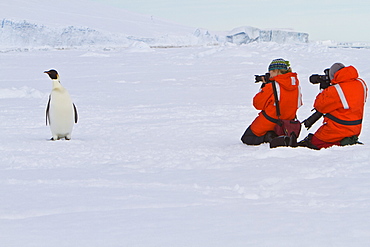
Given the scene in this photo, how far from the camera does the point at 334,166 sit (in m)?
2.49

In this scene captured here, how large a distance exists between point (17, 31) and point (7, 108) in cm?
3250

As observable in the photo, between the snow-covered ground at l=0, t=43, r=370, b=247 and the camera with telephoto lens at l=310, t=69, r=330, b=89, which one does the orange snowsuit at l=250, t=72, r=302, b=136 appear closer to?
the camera with telephoto lens at l=310, t=69, r=330, b=89

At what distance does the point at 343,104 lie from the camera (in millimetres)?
3158

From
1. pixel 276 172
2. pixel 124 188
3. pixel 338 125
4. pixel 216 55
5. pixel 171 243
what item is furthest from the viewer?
pixel 216 55

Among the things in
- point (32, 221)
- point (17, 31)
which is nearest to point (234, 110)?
point (32, 221)

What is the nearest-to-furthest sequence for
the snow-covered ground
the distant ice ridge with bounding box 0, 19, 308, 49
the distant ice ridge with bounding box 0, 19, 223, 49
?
the snow-covered ground < the distant ice ridge with bounding box 0, 19, 223, 49 < the distant ice ridge with bounding box 0, 19, 308, 49

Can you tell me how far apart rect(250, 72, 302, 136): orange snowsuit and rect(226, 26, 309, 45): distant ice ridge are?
1648 inches

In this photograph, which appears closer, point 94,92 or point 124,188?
point 124,188

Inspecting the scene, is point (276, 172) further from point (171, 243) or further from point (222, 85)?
point (222, 85)

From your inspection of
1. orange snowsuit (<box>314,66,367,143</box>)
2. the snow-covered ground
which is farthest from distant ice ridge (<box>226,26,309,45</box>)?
orange snowsuit (<box>314,66,367,143</box>)

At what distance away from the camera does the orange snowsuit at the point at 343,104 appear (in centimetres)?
313

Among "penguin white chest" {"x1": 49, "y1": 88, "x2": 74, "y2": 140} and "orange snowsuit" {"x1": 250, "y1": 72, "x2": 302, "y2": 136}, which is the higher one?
"orange snowsuit" {"x1": 250, "y1": 72, "x2": 302, "y2": 136}

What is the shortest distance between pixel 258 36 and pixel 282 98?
42.7 m

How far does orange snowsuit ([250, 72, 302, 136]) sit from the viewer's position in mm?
3443
